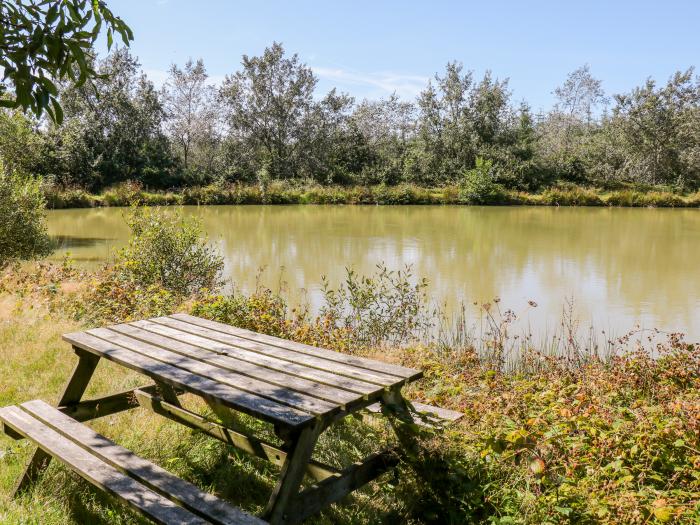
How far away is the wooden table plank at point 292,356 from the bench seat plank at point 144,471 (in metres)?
0.57

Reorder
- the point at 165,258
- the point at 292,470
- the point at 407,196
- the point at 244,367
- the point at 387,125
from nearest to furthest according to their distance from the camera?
the point at 292,470 < the point at 244,367 < the point at 165,258 < the point at 407,196 < the point at 387,125

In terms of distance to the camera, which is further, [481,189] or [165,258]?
[481,189]

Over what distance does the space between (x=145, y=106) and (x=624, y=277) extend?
2771 centimetres

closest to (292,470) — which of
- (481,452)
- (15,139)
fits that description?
(481,452)

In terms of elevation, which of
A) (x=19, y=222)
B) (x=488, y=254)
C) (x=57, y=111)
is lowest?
(x=488, y=254)

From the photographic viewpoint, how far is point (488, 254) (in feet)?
42.0

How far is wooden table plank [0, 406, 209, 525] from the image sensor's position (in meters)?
1.73

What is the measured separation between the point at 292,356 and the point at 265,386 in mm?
354

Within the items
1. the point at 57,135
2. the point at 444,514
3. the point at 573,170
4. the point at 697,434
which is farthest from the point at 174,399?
the point at 573,170

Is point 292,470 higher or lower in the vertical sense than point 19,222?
lower

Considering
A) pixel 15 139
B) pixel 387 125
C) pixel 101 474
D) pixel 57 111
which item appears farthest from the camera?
pixel 387 125

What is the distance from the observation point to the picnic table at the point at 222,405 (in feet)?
5.88

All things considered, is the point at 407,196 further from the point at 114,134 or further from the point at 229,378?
the point at 229,378

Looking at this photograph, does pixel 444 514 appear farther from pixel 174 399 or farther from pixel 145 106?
pixel 145 106
